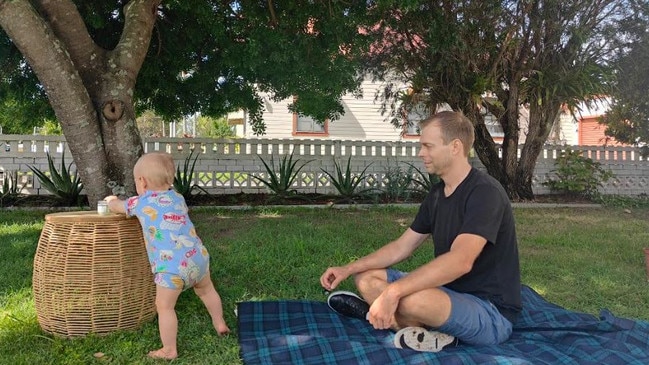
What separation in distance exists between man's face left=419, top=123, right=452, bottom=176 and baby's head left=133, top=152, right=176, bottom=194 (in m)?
1.49

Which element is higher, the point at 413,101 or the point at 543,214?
the point at 413,101

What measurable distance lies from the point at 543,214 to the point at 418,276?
687 centimetres

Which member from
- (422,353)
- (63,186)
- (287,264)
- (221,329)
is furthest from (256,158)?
(422,353)

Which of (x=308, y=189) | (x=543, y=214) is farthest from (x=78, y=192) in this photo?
(x=543, y=214)

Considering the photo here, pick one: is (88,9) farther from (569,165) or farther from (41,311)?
(569,165)

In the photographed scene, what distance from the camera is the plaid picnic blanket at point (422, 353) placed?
262cm

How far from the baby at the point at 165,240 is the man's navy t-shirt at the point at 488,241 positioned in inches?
57.6

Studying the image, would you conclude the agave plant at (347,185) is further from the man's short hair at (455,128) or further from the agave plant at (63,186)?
the man's short hair at (455,128)

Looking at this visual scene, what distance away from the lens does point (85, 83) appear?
4250 millimetres

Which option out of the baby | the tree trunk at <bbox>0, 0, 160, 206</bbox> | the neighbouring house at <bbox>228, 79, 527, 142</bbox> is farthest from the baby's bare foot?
the neighbouring house at <bbox>228, 79, 527, 142</bbox>

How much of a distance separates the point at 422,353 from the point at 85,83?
3498 mm

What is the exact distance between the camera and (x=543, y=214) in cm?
851

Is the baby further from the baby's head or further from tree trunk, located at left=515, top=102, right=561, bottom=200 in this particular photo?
tree trunk, located at left=515, top=102, right=561, bottom=200

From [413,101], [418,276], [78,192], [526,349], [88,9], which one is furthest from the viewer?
[413,101]
